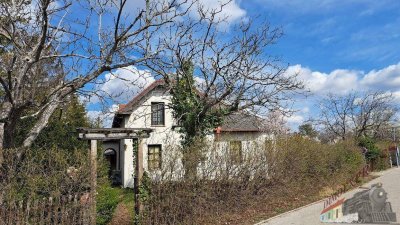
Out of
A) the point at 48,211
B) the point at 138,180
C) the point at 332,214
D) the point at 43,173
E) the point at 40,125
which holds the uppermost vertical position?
the point at 40,125

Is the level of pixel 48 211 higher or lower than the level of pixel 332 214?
higher

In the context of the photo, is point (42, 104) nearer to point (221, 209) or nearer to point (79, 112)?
point (221, 209)

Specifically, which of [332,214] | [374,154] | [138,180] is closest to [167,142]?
[138,180]

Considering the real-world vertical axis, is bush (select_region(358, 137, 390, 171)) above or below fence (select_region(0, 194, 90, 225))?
above

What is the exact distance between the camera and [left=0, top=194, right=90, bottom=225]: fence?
7.70 m

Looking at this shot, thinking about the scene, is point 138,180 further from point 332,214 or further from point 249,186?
point 332,214

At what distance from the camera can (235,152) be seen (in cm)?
1163

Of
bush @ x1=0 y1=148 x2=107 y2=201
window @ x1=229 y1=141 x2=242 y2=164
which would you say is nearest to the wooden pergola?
bush @ x1=0 y1=148 x2=107 y2=201

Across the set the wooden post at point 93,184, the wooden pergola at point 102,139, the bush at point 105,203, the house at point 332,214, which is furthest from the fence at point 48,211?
the house at point 332,214

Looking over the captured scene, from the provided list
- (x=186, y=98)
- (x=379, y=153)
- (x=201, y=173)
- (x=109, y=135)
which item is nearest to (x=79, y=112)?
(x=186, y=98)

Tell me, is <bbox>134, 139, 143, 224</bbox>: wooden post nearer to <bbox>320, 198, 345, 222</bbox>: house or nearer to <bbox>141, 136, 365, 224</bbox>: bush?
<bbox>141, 136, 365, 224</bbox>: bush

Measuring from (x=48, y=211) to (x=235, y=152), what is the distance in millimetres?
5633

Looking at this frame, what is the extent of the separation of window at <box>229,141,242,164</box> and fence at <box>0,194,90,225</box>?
455cm

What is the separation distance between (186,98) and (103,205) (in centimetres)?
823
